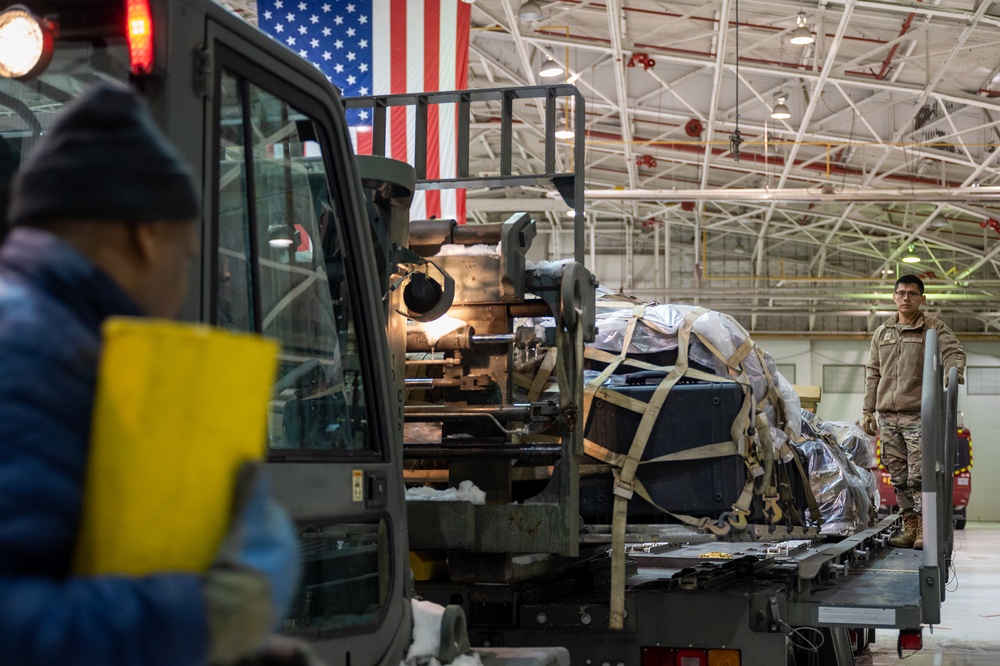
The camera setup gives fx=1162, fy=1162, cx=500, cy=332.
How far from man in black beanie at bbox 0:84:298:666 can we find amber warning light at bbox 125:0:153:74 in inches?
29.1

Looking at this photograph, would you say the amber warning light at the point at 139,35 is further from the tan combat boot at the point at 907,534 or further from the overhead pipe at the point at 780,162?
the overhead pipe at the point at 780,162

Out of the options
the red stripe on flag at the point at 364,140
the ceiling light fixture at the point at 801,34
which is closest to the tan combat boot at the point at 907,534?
the red stripe on flag at the point at 364,140

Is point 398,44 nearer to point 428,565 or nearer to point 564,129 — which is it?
point 428,565

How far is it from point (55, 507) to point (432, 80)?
8624 mm

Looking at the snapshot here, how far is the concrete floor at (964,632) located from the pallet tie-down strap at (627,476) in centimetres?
308

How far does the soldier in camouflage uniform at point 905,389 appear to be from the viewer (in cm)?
806

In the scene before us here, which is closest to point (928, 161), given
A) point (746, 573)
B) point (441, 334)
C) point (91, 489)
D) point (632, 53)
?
point (632, 53)

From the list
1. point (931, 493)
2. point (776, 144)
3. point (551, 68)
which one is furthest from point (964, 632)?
point (776, 144)

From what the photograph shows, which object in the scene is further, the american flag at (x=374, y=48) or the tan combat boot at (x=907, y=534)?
the american flag at (x=374, y=48)

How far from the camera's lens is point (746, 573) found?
610 cm

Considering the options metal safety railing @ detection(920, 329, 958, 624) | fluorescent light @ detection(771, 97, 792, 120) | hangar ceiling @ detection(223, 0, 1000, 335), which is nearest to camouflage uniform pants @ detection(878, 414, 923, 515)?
metal safety railing @ detection(920, 329, 958, 624)

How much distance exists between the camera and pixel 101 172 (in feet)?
4.15

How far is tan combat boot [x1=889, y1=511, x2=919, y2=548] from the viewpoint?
826cm

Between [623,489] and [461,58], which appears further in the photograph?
[461,58]
